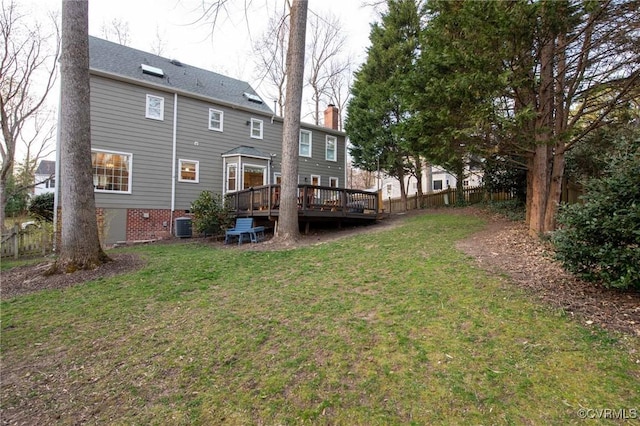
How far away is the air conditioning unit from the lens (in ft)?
41.1

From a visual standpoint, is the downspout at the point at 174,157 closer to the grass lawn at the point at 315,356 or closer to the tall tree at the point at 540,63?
the grass lawn at the point at 315,356

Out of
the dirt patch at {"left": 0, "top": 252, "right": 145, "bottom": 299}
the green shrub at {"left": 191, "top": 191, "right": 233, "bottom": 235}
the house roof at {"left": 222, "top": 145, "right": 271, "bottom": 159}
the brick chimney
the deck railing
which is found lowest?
the dirt patch at {"left": 0, "top": 252, "right": 145, "bottom": 299}

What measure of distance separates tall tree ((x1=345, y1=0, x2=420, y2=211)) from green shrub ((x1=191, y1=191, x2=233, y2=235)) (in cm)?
851

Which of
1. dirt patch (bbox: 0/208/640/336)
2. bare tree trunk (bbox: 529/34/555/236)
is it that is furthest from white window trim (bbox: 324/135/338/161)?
bare tree trunk (bbox: 529/34/555/236)

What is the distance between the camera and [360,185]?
4250 cm

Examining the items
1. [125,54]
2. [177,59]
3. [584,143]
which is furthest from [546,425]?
[177,59]

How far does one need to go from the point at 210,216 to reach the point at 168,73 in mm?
8136

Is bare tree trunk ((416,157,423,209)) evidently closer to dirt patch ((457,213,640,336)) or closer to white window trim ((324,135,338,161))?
white window trim ((324,135,338,161))

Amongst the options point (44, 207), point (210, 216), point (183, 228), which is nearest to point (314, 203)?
point (210, 216)

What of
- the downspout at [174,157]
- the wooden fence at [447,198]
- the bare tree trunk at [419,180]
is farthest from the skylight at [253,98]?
the wooden fence at [447,198]

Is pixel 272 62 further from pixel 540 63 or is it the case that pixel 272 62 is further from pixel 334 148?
pixel 540 63

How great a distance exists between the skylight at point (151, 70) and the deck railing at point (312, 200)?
6597mm

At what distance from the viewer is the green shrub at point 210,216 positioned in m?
11.1

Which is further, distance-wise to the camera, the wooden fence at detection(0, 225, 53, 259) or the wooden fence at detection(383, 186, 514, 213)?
the wooden fence at detection(383, 186, 514, 213)
